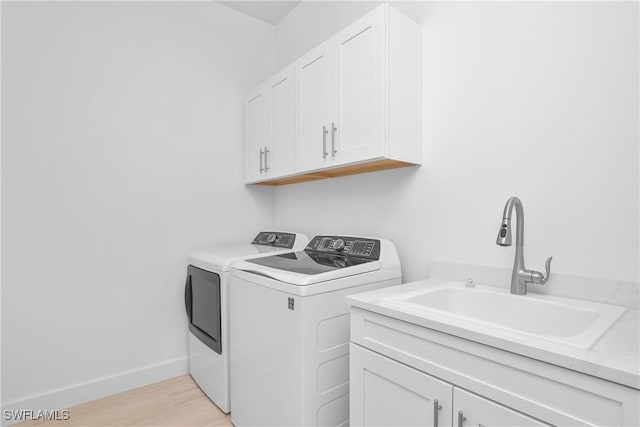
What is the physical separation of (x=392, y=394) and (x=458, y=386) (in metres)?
0.26

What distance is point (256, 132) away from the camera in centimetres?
254

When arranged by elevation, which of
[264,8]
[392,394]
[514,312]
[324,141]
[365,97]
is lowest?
[392,394]

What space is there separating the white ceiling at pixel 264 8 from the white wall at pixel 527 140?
1.28 metres

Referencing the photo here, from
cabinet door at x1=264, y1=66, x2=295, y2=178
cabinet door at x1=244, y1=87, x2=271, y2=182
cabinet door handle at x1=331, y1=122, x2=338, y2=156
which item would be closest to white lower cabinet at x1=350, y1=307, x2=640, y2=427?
cabinet door handle at x1=331, y1=122, x2=338, y2=156

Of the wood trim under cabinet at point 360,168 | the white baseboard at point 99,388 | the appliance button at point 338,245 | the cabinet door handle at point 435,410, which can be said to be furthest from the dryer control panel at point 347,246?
the white baseboard at point 99,388

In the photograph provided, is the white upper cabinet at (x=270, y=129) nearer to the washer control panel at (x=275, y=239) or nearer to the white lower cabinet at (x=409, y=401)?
the washer control panel at (x=275, y=239)

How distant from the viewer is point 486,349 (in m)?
0.91

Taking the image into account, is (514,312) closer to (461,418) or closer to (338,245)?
(461,418)

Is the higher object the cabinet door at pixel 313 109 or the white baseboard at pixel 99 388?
the cabinet door at pixel 313 109

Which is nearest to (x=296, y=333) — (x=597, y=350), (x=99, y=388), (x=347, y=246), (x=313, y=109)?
(x=347, y=246)

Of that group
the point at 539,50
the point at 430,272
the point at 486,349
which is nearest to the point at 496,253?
the point at 430,272

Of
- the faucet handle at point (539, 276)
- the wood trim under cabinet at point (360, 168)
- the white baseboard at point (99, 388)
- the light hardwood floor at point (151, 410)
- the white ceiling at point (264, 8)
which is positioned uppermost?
the white ceiling at point (264, 8)

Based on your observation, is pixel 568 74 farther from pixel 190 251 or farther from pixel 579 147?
pixel 190 251

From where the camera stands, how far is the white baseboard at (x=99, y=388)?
192cm
